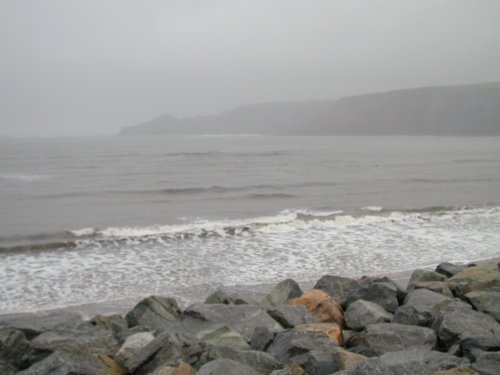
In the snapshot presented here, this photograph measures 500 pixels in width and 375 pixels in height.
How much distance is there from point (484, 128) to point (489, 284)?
170 meters

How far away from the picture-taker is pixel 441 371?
4.20m

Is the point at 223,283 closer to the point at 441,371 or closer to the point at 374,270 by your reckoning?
the point at 374,270

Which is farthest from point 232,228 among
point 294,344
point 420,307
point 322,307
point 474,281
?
point 294,344

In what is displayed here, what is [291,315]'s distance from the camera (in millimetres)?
6449

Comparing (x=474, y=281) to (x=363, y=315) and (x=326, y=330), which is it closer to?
(x=363, y=315)

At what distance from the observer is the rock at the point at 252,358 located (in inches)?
192

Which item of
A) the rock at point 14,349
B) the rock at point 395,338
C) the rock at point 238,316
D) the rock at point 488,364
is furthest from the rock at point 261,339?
the rock at point 14,349

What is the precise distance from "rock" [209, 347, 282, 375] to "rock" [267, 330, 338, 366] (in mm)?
271

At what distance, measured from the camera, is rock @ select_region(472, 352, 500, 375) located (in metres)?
4.37

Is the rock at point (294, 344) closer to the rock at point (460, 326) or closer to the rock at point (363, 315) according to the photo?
the rock at point (363, 315)

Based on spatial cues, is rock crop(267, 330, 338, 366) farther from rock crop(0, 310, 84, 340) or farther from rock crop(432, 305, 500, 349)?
rock crop(0, 310, 84, 340)

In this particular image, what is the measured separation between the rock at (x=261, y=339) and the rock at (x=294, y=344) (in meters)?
0.09

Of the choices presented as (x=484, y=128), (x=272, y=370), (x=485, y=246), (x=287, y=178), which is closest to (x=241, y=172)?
(x=287, y=178)

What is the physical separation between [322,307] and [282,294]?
1.04 m
